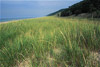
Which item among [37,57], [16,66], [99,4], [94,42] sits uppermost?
[99,4]

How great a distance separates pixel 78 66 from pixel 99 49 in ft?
2.40

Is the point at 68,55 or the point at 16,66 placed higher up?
the point at 68,55

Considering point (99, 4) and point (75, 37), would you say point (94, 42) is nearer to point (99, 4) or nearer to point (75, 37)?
point (75, 37)

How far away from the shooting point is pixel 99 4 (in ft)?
46.3

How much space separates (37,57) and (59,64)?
0.41 m

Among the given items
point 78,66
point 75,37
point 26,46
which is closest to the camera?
point 78,66

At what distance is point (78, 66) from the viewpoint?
38.4 inches

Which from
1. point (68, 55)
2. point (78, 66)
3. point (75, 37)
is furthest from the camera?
point (75, 37)

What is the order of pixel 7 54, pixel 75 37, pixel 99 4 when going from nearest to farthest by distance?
pixel 7 54 < pixel 75 37 < pixel 99 4

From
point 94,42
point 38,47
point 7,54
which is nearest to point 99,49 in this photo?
point 94,42

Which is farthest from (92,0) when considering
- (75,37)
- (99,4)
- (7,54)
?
(7,54)

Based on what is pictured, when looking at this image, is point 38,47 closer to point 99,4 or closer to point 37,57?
point 37,57

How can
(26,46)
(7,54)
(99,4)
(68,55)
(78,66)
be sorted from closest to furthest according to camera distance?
1. (78,66)
2. (68,55)
3. (7,54)
4. (26,46)
5. (99,4)

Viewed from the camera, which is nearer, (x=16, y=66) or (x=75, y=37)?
(x=16, y=66)
